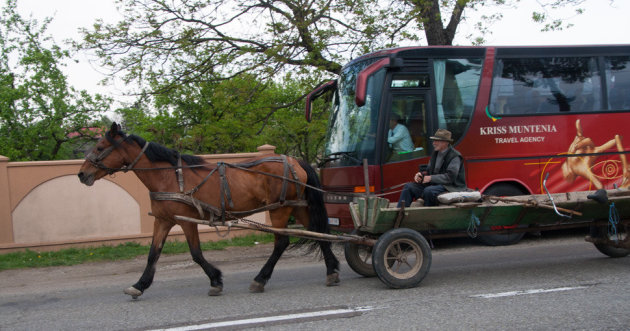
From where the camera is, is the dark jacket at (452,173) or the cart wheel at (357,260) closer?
the dark jacket at (452,173)

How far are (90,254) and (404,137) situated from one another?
629cm

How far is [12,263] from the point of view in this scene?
9133mm

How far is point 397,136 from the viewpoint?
27.9 feet

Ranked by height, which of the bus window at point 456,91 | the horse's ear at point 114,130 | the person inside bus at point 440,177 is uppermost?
the bus window at point 456,91

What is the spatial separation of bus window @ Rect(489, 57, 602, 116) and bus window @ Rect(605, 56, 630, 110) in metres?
0.23

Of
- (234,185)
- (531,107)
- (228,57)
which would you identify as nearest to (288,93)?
(228,57)

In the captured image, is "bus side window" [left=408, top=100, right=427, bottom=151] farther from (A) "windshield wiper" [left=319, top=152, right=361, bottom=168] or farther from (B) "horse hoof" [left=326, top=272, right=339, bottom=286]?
(B) "horse hoof" [left=326, top=272, right=339, bottom=286]

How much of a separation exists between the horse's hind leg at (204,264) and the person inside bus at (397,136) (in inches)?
150

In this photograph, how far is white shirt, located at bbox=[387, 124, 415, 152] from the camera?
848cm

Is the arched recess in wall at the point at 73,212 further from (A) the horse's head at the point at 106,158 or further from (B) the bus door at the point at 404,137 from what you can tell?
(B) the bus door at the point at 404,137

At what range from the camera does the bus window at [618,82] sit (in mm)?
9453

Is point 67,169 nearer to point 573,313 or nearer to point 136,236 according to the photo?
point 136,236

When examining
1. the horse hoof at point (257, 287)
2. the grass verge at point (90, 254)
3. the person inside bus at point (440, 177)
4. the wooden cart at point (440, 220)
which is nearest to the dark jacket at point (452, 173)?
the person inside bus at point (440, 177)

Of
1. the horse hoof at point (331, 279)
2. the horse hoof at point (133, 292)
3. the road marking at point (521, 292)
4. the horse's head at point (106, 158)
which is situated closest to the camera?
the road marking at point (521, 292)
